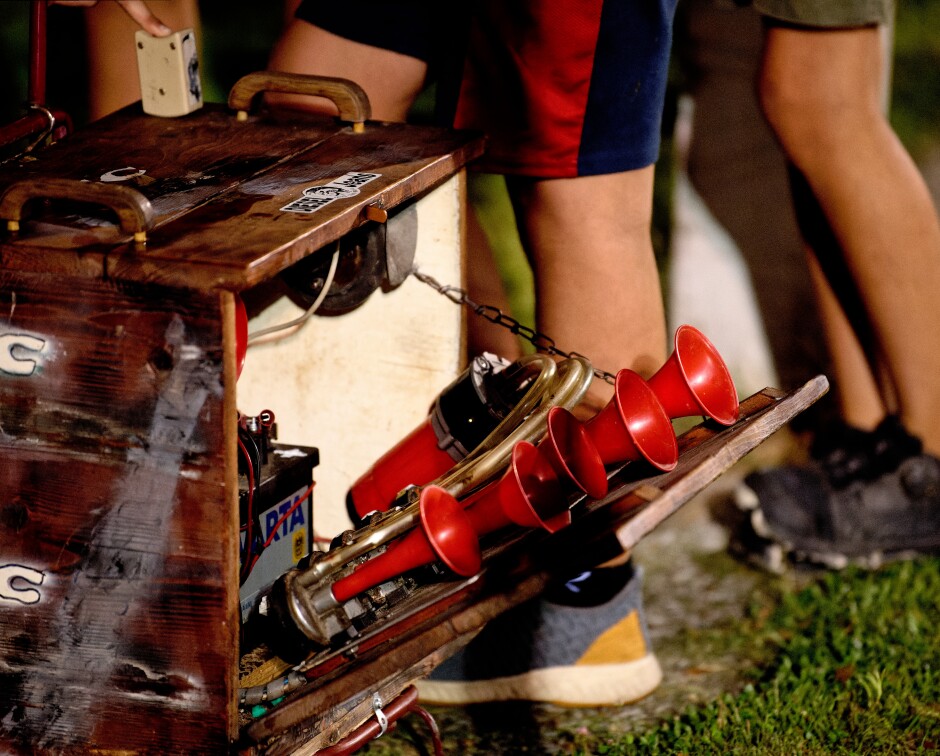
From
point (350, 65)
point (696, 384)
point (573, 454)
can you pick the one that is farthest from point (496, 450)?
point (350, 65)

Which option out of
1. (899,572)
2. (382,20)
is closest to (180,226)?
(382,20)

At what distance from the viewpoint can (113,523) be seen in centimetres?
149

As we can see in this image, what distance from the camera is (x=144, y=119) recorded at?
214cm

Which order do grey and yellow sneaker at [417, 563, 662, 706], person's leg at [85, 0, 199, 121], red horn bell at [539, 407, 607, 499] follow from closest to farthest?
red horn bell at [539, 407, 607, 499] < grey and yellow sneaker at [417, 563, 662, 706] < person's leg at [85, 0, 199, 121]

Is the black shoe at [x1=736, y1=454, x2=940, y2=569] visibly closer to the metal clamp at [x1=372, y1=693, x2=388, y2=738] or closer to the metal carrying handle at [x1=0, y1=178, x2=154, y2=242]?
the metal clamp at [x1=372, y1=693, x2=388, y2=738]

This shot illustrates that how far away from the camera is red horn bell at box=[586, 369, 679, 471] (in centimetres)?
168

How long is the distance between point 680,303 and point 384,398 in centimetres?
141

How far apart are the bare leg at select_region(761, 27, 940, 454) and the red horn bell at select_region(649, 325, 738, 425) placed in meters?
1.06

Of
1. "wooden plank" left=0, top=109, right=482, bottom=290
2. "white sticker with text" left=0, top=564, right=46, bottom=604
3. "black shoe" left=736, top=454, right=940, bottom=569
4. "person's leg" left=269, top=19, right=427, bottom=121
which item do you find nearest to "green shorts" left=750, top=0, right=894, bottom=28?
"person's leg" left=269, top=19, right=427, bottom=121

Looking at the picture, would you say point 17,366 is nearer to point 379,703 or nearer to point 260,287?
point 379,703

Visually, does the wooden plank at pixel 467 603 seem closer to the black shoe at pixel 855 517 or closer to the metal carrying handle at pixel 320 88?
the metal carrying handle at pixel 320 88

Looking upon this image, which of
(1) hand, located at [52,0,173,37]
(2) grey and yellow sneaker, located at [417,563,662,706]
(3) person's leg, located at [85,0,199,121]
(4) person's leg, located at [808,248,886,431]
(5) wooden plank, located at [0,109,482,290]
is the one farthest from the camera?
(4) person's leg, located at [808,248,886,431]

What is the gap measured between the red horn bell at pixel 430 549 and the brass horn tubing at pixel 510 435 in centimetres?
16

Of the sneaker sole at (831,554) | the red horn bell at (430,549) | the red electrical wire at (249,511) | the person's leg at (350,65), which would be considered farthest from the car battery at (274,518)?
the sneaker sole at (831,554)
